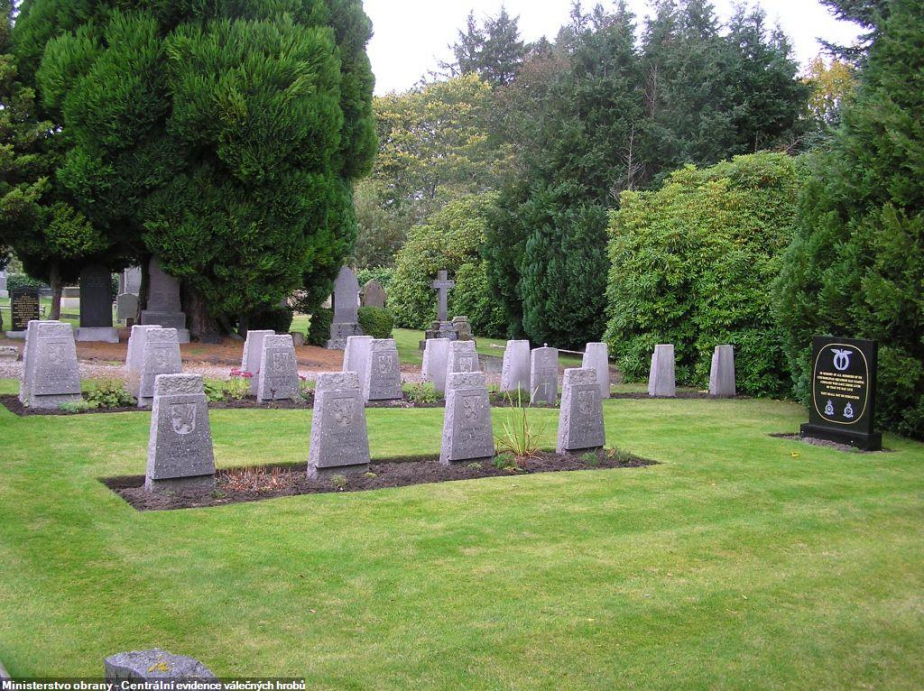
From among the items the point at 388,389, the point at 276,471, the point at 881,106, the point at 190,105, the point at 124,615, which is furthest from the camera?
the point at 190,105

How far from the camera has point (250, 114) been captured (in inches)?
726

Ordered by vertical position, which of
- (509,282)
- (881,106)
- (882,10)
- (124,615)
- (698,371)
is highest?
(882,10)

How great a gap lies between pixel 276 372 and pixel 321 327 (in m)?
10.4

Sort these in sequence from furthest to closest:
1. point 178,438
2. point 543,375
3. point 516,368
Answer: point 516,368 → point 543,375 → point 178,438

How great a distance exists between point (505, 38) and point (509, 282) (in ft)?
86.3

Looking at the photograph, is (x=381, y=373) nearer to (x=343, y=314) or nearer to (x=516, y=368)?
(x=516, y=368)

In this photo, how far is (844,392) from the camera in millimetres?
11781

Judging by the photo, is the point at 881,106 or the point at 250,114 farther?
the point at 250,114

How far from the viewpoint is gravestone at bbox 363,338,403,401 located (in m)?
14.2

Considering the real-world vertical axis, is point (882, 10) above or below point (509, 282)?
above

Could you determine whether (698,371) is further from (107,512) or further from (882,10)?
(107,512)

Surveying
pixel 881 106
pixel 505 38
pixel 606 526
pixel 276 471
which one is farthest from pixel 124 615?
pixel 505 38

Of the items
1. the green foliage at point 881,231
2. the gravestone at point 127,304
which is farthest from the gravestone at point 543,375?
the gravestone at point 127,304

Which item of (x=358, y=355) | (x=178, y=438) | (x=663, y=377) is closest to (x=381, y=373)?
(x=358, y=355)
